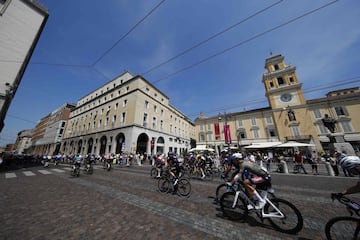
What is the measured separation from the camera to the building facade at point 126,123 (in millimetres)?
24703

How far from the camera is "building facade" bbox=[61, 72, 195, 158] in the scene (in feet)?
81.0

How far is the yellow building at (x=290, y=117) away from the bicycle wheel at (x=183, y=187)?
15.7 m

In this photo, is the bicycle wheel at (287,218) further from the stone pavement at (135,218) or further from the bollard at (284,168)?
the bollard at (284,168)

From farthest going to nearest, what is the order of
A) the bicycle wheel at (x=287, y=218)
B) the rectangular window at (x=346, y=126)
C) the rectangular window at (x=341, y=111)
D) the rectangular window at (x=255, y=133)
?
the rectangular window at (x=255, y=133), the rectangular window at (x=341, y=111), the rectangular window at (x=346, y=126), the bicycle wheel at (x=287, y=218)

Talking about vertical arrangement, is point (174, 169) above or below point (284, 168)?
above

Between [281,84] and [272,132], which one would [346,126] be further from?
[281,84]

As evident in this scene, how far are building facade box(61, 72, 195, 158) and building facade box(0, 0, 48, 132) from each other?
13.8 meters

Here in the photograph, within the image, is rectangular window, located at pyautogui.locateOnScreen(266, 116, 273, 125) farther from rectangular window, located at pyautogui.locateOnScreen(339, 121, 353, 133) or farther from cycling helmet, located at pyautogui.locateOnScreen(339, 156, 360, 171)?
cycling helmet, located at pyautogui.locateOnScreen(339, 156, 360, 171)

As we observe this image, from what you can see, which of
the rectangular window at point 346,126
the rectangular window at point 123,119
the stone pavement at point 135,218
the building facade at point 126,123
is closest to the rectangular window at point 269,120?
the rectangular window at point 346,126

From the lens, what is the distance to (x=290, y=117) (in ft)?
91.1

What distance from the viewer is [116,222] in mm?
3393

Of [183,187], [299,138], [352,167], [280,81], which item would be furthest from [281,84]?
[352,167]

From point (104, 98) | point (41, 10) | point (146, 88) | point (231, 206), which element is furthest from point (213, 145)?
point (41, 10)

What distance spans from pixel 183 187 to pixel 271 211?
335 cm
